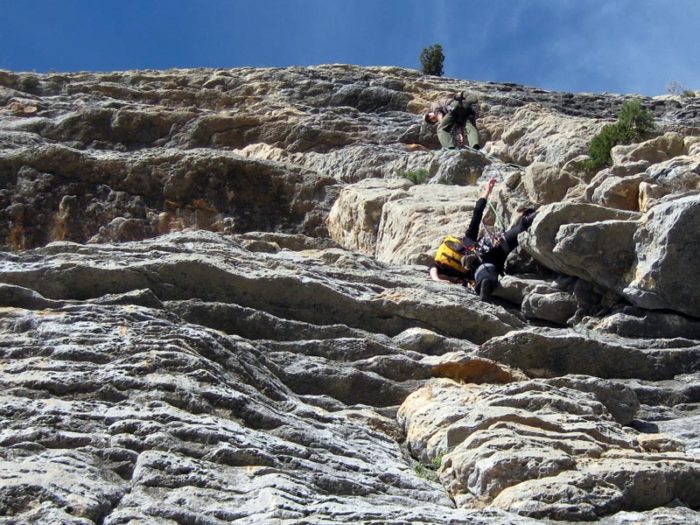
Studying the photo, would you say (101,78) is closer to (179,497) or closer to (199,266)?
(199,266)

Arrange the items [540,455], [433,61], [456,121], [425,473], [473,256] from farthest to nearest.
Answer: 1. [433,61]
2. [456,121]
3. [473,256]
4. [425,473]
5. [540,455]

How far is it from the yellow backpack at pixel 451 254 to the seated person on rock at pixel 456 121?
7.99 meters

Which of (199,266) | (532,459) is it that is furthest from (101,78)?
(532,459)

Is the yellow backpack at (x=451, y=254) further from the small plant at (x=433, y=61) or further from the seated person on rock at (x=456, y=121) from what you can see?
the small plant at (x=433, y=61)

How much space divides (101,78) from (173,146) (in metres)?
4.67

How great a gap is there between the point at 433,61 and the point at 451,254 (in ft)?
74.3

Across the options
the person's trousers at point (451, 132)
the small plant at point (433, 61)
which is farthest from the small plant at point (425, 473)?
the small plant at point (433, 61)

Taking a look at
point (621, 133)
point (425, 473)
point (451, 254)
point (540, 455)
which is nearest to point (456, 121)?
point (621, 133)

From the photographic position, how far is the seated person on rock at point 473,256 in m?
14.3

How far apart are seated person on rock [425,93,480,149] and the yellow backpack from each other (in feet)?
26.2

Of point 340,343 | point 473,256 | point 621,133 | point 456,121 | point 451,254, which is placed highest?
point 456,121

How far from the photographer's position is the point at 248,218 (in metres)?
18.8

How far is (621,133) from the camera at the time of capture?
798 inches

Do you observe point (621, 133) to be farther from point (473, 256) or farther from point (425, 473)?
point (425, 473)
